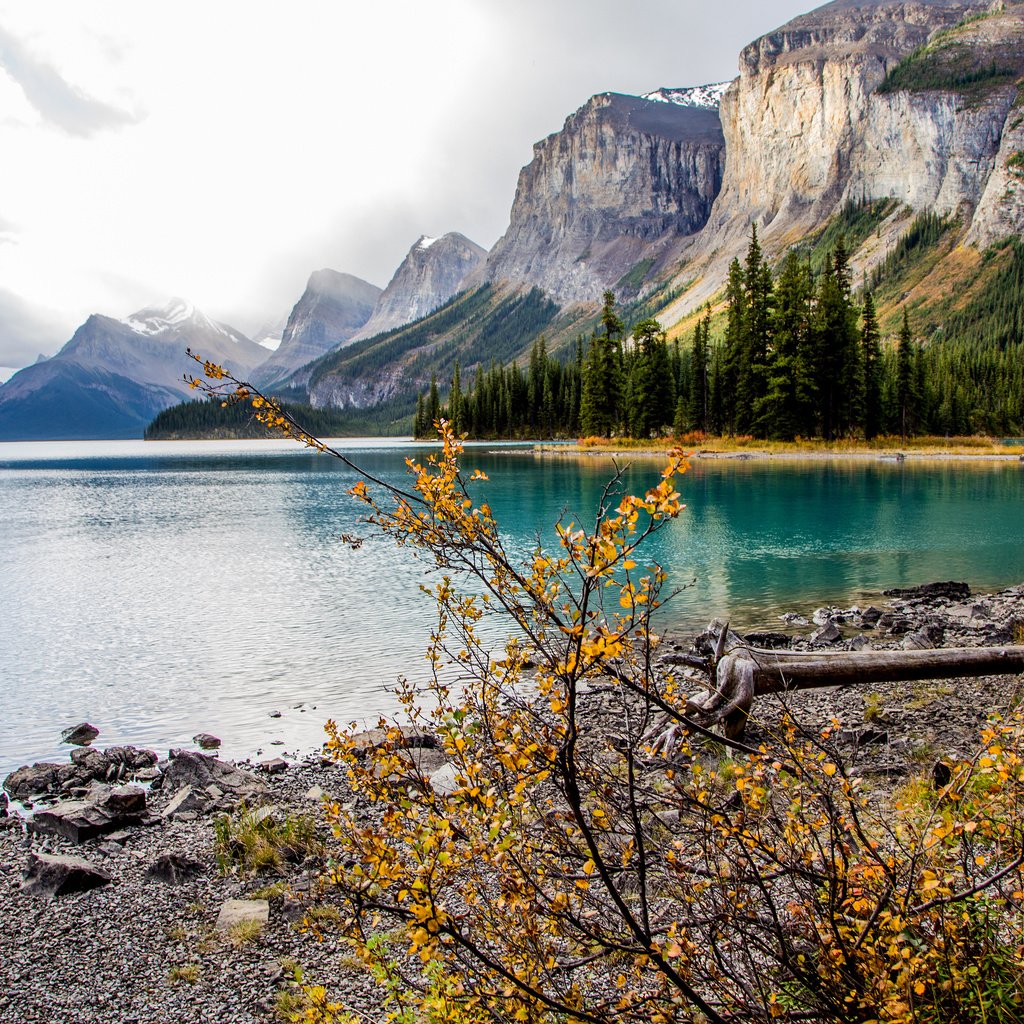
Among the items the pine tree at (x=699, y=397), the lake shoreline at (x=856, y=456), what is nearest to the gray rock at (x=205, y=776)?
the lake shoreline at (x=856, y=456)

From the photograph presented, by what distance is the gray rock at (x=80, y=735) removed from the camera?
13617 millimetres

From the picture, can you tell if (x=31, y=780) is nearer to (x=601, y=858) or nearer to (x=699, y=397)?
(x=601, y=858)

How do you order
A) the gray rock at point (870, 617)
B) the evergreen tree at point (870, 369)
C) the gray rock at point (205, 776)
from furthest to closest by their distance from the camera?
the evergreen tree at point (870, 369) < the gray rock at point (870, 617) < the gray rock at point (205, 776)

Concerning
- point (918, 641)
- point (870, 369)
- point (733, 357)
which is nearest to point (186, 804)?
point (918, 641)

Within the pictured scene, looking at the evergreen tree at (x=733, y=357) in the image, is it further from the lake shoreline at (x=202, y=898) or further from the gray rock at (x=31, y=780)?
the gray rock at (x=31, y=780)

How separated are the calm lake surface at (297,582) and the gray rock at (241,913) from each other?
16.3ft

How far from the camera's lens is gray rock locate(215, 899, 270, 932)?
6879mm

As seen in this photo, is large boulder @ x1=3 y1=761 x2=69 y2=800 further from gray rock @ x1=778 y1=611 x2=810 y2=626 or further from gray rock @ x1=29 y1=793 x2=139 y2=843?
gray rock @ x1=778 y1=611 x2=810 y2=626

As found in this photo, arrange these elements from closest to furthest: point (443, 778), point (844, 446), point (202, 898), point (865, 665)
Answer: point (202, 898), point (443, 778), point (865, 665), point (844, 446)

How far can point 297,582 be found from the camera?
91.9 ft

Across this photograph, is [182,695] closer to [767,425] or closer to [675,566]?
[675,566]

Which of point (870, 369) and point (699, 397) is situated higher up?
point (870, 369)

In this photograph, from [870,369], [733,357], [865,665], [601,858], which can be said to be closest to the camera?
[601,858]

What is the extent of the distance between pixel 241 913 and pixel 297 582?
21742 millimetres
